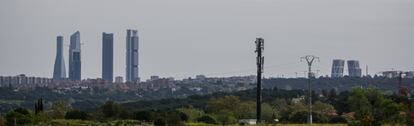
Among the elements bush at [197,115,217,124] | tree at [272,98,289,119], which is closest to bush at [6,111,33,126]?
bush at [197,115,217,124]

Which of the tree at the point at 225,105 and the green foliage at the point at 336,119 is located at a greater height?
the tree at the point at 225,105

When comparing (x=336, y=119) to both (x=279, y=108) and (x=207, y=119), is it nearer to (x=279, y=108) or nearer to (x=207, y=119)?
(x=207, y=119)

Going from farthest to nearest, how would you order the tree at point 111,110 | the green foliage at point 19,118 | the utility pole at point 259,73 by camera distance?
the tree at point 111,110 → the utility pole at point 259,73 → the green foliage at point 19,118

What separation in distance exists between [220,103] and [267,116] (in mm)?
9363

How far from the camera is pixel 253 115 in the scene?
96.1m

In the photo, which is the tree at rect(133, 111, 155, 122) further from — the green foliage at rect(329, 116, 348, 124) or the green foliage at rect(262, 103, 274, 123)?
the green foliage at rect(329, 116, 348, 124)

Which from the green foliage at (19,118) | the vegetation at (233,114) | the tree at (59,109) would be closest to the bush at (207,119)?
the vegetation at (233,114)

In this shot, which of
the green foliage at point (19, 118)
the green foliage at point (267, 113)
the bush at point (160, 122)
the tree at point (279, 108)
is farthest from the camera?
the tree at point (279, 108)

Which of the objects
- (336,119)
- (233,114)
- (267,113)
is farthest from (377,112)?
(267,113)

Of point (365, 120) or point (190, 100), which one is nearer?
point (365, 120)

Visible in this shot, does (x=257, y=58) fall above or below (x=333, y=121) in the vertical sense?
above

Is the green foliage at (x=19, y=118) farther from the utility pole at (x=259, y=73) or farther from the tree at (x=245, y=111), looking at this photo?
the tree at (x=245, y=111)

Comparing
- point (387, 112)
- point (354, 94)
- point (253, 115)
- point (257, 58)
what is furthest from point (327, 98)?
point (387, 112)

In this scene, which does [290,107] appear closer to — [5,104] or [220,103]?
[220,103]
